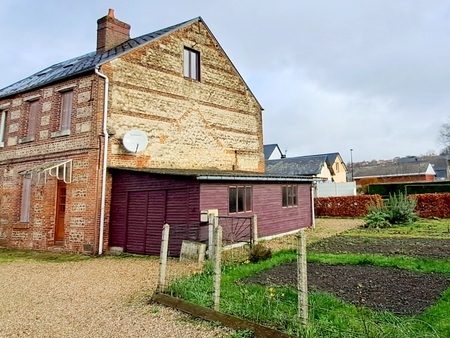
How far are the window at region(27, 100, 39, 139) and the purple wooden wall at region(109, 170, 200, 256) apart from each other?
5132 millimetres

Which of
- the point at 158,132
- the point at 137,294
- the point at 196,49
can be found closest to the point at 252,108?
the point at 196,49

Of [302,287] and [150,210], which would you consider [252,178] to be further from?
[302,287]

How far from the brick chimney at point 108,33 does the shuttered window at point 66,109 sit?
3.52m

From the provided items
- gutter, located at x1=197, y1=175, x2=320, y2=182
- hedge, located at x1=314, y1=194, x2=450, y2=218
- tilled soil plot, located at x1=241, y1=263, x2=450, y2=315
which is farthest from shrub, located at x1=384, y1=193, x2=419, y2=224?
tilled soil plot, located at x1=241, y1=263, x2=450, y2=315

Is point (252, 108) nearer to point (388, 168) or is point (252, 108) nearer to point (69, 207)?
point (69, 207)

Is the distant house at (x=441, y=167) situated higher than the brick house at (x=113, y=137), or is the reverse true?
the distant house at (x=441, y=167)

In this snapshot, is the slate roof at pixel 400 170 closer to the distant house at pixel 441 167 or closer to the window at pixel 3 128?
the distant house at pixel 441 167

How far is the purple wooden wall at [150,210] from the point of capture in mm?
10805

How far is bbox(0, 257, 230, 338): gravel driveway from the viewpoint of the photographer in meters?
4.77

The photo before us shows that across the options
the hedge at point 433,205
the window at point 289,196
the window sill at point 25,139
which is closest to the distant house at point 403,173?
the hedge at point 433,205

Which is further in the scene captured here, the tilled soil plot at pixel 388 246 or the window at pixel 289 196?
the window at pixel 289 196

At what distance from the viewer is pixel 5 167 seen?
1517 centimetres

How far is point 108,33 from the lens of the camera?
624 inches

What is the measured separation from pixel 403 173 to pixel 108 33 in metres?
55.8
